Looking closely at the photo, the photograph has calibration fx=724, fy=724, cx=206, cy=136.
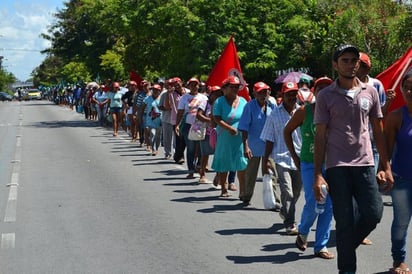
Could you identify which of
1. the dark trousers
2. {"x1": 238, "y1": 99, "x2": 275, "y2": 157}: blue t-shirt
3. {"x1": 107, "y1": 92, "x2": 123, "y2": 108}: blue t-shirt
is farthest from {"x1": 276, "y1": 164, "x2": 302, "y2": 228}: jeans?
{"x1": 107, "y1": 92, "x2": 123, "y2": 108}: blue t-shirt

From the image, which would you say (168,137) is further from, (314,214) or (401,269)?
(401,269)

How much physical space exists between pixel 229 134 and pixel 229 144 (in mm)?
142

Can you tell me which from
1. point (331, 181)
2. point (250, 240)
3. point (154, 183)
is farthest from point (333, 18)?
point (331, 181)

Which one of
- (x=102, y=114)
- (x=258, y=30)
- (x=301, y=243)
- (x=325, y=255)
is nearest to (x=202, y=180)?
(x=301, y=243)

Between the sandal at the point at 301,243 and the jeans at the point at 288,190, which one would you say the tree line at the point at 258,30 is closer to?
the jeans at the point at 288,190

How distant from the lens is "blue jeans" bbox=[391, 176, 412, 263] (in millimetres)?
5777

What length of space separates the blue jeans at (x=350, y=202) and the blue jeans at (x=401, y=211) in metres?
0.44

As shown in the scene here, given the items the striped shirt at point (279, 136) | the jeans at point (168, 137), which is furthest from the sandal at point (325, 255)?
the jeans at point (168, 137)

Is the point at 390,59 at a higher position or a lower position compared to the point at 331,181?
higher

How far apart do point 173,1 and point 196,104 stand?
13.9 meters

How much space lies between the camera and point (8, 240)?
25.3 feet

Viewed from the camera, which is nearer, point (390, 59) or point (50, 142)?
point (390, 59)

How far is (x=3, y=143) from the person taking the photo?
20.8 metres

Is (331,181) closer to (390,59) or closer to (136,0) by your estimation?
(390,59)
